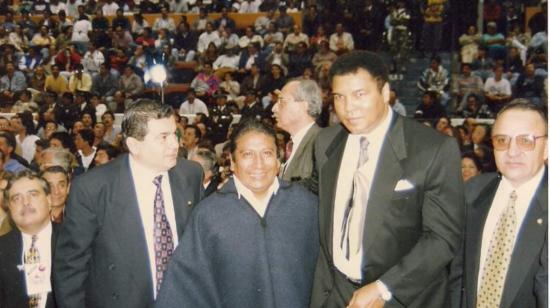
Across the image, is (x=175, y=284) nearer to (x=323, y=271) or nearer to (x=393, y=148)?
(x=323, y=271)

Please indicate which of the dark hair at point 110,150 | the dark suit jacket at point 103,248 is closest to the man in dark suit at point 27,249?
the dark suit jacket at point 103,248

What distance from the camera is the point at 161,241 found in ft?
12.5

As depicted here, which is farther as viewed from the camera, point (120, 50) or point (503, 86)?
point (120, 50)

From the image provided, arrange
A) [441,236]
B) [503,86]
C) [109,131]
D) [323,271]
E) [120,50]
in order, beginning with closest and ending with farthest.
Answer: [441,236], [323,271], [109,131], [503,86], [120,50]

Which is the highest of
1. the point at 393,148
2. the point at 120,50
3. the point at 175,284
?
the point at 120,50

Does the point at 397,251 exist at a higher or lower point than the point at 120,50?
lower

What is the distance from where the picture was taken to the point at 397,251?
3182 mm

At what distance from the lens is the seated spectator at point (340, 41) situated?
15676 millimetres

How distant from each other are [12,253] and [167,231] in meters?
0.88

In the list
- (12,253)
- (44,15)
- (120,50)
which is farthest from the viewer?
(44,15)

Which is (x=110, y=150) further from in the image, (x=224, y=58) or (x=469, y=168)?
(x=224, y=58)

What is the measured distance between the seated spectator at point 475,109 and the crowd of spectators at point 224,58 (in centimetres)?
3

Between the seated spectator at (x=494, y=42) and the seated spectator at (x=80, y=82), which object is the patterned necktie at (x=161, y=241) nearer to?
the seated spectator at (x=494, y=42)

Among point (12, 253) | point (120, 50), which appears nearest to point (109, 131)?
point (120, 50)
